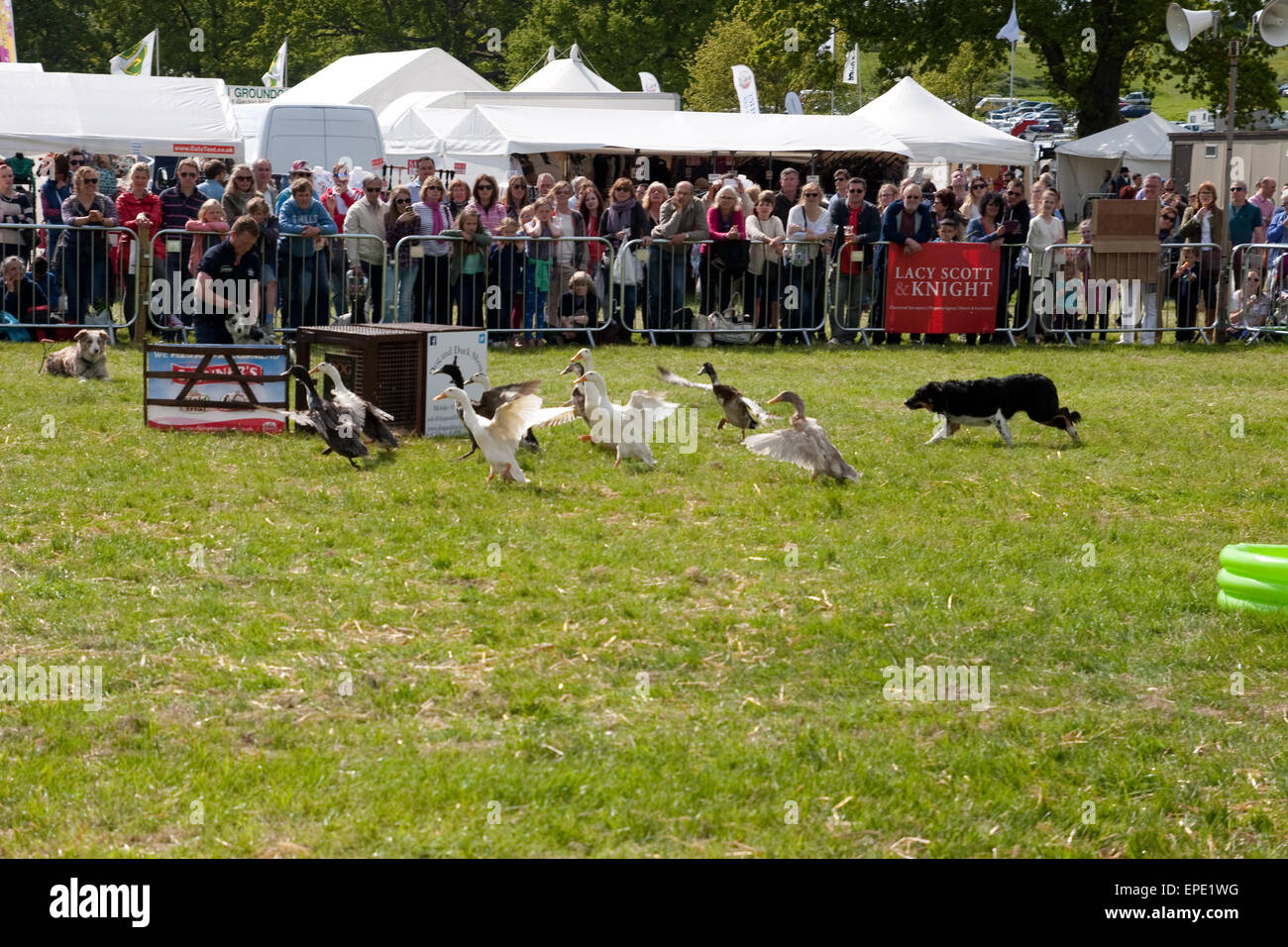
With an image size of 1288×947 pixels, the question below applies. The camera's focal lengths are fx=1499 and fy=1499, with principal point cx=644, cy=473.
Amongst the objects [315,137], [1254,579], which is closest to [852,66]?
[315,137]

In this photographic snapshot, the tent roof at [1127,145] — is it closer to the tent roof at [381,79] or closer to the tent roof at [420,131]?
the tent roof at [381,79]

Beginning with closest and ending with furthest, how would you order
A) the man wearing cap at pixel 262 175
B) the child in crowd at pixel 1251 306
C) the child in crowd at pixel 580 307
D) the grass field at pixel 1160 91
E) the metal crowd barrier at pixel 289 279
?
1. the metal crowd barrier at pixel 289 279
2. the man wearing cap at pixel 262 175
3. the child in crowd at pixel 580 307
4. the child in crowd at pixel 1251 306
5. the grass field at pixel 1160 91

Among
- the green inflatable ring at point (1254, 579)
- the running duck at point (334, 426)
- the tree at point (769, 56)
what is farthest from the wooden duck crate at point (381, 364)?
the tree at point (769, 56)

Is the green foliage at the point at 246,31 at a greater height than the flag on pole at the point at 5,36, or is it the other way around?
the green foliage at the point at 246,31

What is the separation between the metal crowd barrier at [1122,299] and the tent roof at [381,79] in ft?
81.4

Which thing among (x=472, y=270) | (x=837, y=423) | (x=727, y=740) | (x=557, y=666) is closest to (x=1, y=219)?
(x=472, y=270)

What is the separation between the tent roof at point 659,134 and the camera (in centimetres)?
2961

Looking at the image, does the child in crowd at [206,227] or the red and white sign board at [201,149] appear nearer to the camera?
the child in crowd at [206,227]

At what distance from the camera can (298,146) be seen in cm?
2827

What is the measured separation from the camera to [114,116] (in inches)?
1091

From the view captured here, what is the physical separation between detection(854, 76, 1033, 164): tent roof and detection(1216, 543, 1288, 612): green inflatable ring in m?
27.0

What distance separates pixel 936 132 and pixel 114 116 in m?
18.8

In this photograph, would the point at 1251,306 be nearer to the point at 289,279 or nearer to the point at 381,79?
the point at 289,279
